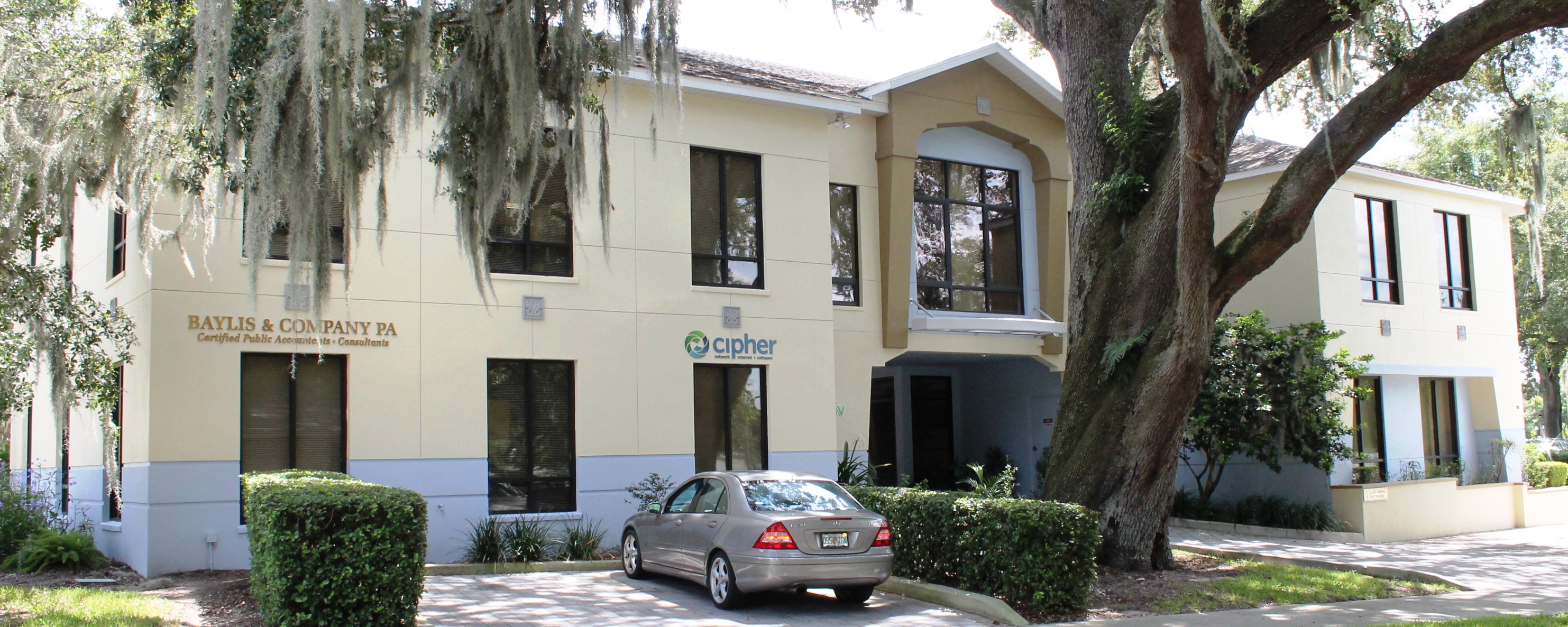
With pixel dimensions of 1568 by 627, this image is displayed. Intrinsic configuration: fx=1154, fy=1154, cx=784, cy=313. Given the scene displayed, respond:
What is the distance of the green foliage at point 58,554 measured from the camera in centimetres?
1366

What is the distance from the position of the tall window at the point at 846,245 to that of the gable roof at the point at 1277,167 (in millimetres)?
7235

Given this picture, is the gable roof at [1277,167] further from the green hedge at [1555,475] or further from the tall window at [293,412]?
the tall window at [293,412]

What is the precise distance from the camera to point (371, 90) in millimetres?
10773

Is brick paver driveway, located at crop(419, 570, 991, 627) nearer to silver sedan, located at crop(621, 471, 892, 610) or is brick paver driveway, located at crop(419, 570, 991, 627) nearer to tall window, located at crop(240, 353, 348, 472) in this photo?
silver sedan, located at crop(621, 471, 892, 610)

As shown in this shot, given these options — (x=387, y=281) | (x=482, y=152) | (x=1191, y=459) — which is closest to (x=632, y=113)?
(x=387, y=281)

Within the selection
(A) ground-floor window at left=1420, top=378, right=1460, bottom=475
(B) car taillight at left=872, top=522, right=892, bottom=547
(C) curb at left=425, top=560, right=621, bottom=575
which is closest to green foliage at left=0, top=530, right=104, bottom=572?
(C) curb at left=425, top=560, right=621, bottom=575

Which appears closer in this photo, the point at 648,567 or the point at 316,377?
the point at 648,567

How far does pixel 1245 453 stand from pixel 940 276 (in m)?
5.93

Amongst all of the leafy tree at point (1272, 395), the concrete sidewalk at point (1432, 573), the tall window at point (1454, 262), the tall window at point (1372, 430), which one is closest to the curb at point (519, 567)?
the concrete sidewalk at point (1432, 573)

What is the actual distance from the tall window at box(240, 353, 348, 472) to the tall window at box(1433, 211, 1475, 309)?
841 inches

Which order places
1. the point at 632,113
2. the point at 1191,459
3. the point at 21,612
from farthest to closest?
the point at 1191,459
the point at 632,113
the point at 21,612

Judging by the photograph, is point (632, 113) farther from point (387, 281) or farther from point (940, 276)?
point (940, 276)

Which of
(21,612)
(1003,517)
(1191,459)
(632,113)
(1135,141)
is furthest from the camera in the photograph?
(1191,459)

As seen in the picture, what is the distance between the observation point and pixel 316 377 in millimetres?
14133
